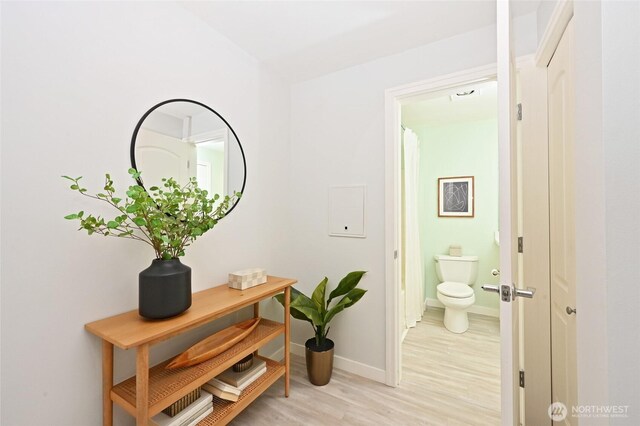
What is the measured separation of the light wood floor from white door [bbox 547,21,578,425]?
543mm

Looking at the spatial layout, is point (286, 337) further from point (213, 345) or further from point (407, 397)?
point (407, 397)

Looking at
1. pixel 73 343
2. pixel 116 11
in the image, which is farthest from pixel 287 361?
pixel 116 11

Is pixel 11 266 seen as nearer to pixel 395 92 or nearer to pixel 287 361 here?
pixel 287 361

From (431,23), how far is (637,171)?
1529 mm

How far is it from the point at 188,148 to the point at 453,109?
9.12 ft

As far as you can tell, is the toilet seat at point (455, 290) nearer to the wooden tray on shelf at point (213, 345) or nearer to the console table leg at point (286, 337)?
the console table leg at point (286, 337)

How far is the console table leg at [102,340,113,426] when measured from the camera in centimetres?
113

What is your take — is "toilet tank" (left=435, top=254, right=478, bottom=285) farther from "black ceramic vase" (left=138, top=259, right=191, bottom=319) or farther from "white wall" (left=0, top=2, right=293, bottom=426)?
"black ceramic vase" (left=138, top=259, right=191, bottom=319)

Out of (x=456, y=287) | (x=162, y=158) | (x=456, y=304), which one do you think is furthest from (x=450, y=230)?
(x=162, y=158)

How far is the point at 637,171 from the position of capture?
1.92ft

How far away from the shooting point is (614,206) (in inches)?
23.9

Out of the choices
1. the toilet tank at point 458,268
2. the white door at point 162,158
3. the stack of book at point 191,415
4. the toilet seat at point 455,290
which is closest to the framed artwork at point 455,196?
the toilet tank at point 458,268

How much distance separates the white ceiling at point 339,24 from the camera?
1512 millimetres

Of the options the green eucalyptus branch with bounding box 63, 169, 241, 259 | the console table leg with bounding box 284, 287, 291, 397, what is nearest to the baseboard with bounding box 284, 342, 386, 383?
the console table leg with bounding box 284, 287, 291, 397
